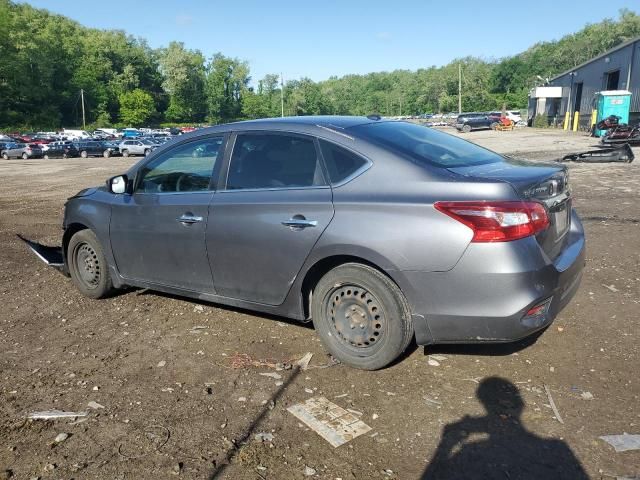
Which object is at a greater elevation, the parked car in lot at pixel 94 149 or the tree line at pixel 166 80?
the tree line at pixel 166 80

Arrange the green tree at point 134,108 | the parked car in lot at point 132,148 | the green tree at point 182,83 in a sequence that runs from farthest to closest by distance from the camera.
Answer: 1. the green tree at point 182,83
2. the green tree at point 134,108
3. the parked car in lot at point 132,148

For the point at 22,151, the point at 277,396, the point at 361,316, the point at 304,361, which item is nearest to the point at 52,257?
the point at 304,361

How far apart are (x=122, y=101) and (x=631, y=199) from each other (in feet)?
368

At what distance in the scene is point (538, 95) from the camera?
2132 inches

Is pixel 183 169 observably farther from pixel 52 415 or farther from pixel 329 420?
pixel 329 420

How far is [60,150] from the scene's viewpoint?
40.7 meters

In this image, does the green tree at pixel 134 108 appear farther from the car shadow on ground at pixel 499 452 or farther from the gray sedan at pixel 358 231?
the car shadow on ground at pixel 499 452

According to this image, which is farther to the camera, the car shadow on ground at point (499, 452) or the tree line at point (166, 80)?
the tree line at point (166, 80)

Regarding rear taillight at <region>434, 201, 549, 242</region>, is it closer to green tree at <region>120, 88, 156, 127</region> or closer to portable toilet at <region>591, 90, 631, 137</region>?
portable toilet at <region>591, 90, 631, 137</region>

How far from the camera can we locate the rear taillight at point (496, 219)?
3113mm

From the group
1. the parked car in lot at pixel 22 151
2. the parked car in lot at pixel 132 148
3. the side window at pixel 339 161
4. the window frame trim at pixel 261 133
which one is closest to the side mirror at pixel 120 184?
the window frame trim at pixel 261 133

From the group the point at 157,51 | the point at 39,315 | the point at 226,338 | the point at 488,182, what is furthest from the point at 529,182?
the point at 157,51

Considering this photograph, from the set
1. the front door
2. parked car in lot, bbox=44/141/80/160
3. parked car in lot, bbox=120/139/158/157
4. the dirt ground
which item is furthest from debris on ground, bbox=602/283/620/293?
parked car in lot, bbox=44/141/80/160

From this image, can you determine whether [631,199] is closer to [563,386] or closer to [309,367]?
[563,386]
